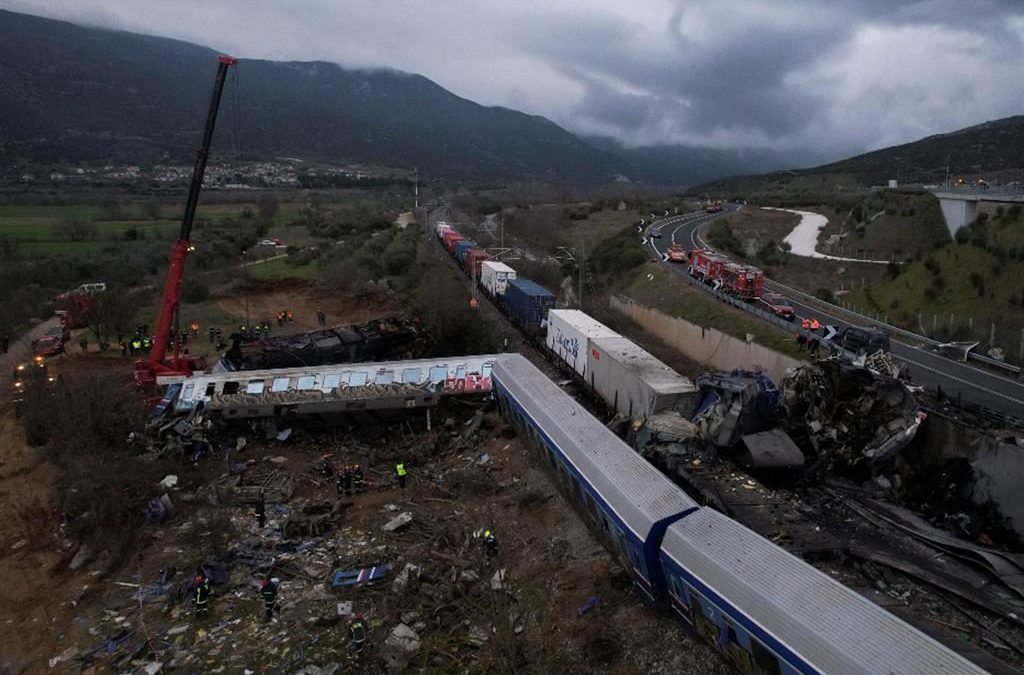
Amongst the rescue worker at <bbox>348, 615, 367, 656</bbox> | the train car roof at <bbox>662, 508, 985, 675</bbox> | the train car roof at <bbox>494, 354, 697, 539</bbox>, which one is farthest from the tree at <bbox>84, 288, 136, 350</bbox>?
the train car roof at <bbox>662, 508, 985, 675</bbox>

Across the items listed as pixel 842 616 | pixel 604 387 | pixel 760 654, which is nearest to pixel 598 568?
pixel 760 654

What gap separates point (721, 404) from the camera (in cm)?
1661

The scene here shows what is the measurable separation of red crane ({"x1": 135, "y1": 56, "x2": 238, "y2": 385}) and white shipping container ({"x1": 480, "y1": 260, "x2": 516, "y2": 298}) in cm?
1764

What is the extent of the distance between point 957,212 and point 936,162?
61313 mm

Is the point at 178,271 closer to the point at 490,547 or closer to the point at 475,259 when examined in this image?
the point at 490,547

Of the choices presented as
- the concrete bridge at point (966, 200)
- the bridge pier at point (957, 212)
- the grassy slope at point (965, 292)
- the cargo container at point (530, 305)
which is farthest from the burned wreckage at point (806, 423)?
the bridge pier at point (957, 212)

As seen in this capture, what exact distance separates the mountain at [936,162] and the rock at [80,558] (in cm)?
7889

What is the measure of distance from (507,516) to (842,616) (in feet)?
31.6

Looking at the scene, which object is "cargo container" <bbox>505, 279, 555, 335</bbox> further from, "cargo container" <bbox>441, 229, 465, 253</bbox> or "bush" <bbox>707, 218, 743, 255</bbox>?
"cargo container" <bbox>441, 229, 465, 253</bbox>

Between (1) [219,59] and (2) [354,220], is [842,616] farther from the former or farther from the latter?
(2) [354,220]

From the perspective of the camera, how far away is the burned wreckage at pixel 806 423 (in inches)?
604

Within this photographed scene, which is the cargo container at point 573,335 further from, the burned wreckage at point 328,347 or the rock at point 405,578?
the rock at point 405,578

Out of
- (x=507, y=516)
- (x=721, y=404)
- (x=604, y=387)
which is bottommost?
(x=507, y=516)

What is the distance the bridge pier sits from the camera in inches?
1567
